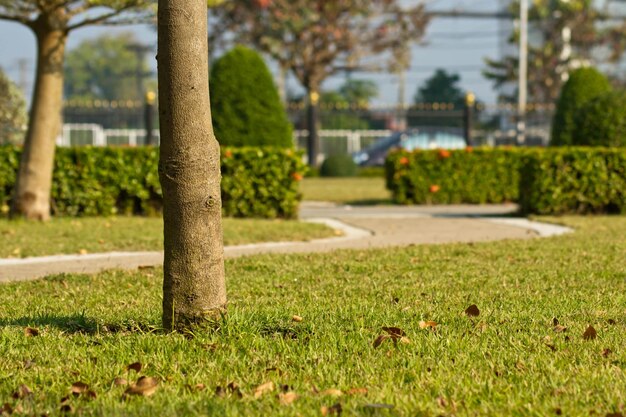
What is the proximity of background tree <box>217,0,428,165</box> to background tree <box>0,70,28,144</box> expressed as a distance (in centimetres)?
2632

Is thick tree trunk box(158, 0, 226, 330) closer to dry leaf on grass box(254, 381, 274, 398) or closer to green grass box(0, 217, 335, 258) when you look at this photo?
dry leaf on grass box(254, 381, 274, 398)

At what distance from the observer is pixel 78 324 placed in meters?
6.43

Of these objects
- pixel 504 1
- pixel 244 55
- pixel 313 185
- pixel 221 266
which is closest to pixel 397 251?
pixel 221 266

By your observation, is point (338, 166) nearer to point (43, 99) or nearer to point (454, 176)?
point (454, 176)

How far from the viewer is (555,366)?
16.9 ft

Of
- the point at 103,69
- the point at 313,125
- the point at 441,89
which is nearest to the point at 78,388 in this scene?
the point at 313,125

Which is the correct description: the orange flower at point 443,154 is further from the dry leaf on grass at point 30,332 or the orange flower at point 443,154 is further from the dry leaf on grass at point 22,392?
the dry leaf on grass at point 22,392

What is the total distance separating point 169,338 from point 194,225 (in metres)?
0.62

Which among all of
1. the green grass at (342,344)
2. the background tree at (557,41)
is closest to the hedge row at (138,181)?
the green grass at (342,344)

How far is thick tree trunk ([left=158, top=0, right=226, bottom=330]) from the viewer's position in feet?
19.0

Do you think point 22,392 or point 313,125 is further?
point 313,125

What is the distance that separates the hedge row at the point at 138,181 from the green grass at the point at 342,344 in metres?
7.04

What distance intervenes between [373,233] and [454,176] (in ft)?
23.5

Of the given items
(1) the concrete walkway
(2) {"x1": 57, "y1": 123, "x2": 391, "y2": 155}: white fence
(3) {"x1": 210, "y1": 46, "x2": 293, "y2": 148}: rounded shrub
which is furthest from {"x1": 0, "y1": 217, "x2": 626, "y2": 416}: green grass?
(2) {"x1": 57, "y1": 123, "x2": 391, "y2": 155}: white fence
